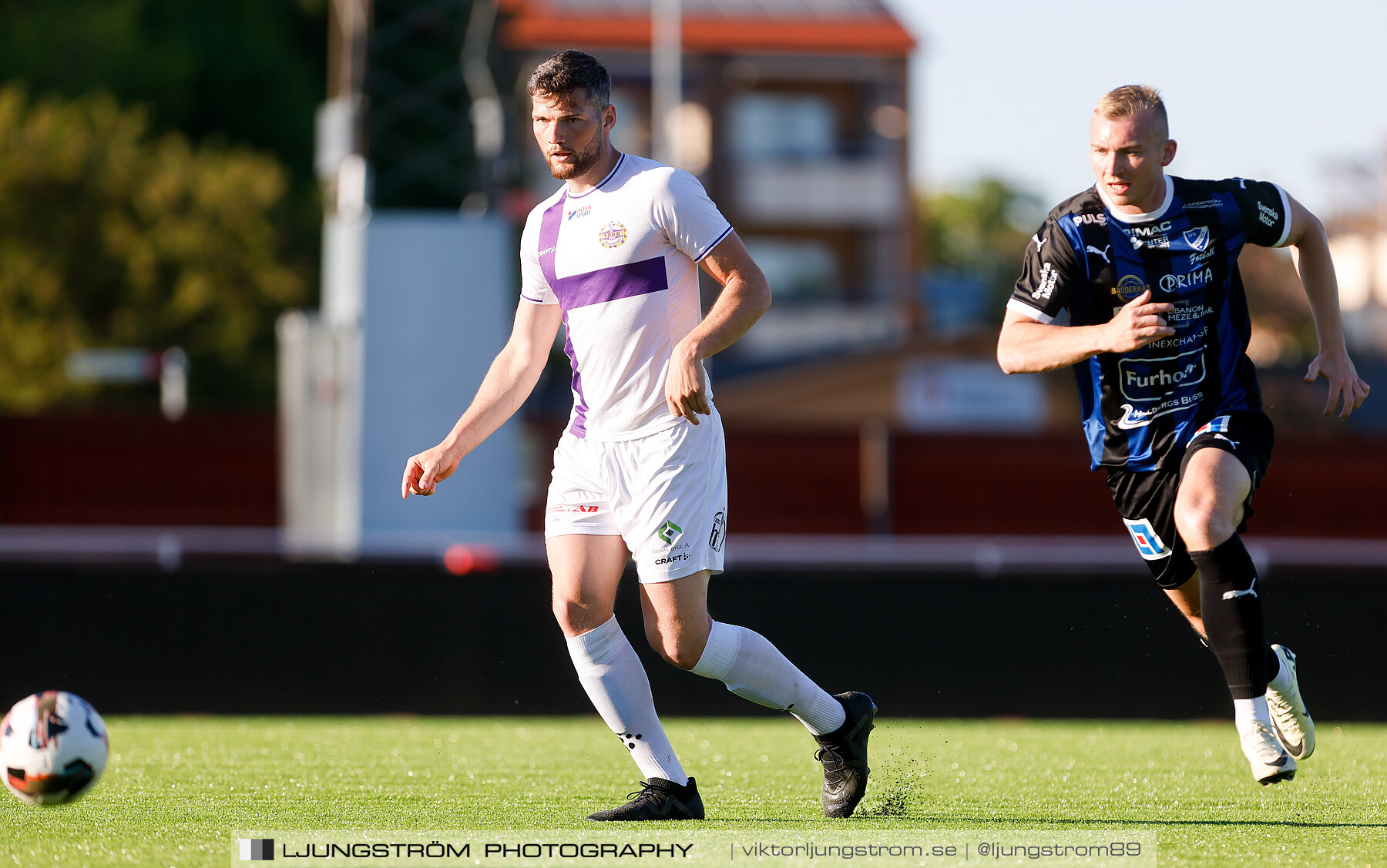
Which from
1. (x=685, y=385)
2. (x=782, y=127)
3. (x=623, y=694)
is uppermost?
(x=782, y=127)

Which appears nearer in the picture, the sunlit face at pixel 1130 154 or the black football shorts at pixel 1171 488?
the sunlit face at pixel 1130 154

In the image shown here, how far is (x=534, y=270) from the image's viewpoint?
207 inches

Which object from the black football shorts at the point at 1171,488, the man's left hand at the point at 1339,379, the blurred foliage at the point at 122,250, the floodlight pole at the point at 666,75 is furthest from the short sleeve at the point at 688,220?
the floodlight pole at the point at 666,75

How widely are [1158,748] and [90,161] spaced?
2395cm

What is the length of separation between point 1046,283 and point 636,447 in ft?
4.18

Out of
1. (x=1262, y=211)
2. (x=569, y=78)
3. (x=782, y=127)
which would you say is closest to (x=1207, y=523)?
(x=1262, y=211)

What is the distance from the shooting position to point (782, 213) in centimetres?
4134

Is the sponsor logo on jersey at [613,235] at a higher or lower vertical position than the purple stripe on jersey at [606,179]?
lower

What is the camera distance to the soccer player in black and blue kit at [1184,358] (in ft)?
16.5

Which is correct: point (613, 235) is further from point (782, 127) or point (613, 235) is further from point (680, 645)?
point (782, 127)

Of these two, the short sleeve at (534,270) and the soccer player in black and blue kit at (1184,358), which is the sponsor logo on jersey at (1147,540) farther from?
the short sleeve at (534,270)

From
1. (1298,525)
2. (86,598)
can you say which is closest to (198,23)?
(1298,525)

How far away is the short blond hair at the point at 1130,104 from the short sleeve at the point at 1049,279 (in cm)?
37

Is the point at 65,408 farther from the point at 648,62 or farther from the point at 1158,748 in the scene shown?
the point at 1158,748
